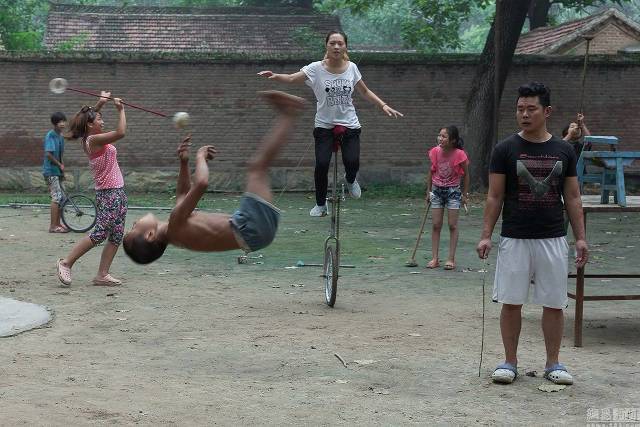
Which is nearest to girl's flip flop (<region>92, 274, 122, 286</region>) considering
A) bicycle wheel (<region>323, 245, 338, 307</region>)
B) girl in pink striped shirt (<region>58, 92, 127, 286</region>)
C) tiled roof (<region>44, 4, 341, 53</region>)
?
girl in pink striped shirt (<region>58, 92, 127, 286</region>)

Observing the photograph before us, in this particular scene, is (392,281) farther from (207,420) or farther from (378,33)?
(378,33)

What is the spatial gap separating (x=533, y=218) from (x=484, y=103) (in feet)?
46.5

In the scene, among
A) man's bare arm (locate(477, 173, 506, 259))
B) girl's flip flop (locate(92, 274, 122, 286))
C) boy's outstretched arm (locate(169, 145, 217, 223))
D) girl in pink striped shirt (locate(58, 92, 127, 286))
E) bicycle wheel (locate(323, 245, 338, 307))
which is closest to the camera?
boy's outstretched arm (locate(169, 145, 217, 223))

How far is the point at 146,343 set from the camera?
8.16m

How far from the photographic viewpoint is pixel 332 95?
9.72 meters

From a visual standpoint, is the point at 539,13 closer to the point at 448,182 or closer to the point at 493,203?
the point at 448,182

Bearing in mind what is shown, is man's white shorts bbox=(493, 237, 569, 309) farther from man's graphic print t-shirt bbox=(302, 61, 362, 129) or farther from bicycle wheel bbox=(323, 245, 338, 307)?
man's graphic print t-shirt bbox=(302, 61, 362, 129)

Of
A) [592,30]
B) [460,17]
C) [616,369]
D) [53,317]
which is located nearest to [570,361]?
[616,369]

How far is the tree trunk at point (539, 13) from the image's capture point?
3288 centimetres

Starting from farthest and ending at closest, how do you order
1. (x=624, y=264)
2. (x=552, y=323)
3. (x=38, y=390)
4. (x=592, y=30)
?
(x=592, y=30), (x=624, y=264), (x=552, y=323), (x=38, y=390)

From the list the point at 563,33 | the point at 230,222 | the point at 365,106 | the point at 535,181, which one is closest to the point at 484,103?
the point at 365,106

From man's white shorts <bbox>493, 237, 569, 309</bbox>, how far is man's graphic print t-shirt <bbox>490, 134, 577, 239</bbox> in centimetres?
7

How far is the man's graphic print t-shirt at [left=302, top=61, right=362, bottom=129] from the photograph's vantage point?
972 cm

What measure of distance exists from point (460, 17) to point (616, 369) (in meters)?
25.3
